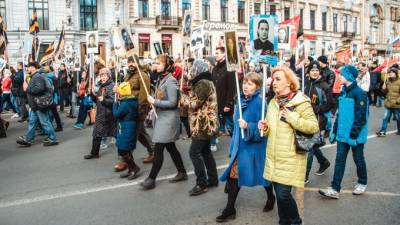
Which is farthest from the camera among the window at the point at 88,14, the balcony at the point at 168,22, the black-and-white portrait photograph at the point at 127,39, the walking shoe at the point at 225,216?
the balcony at the point at 168,22

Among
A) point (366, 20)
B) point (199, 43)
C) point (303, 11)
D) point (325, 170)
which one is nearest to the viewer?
point (325, 170)

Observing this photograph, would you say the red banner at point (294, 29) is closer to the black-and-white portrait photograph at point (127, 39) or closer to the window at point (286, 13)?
the black-and-white portrait photograph at point (127, 39)

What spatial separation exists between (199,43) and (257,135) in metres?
6.14

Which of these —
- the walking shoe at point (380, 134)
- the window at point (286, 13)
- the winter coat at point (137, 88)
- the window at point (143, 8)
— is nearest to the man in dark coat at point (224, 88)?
the winter coat at point (137, 88)

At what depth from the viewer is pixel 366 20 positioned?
63.2m

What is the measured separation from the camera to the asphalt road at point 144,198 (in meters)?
4.94

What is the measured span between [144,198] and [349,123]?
2.74 m

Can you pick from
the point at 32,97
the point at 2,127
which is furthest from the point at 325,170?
the point at 2,127

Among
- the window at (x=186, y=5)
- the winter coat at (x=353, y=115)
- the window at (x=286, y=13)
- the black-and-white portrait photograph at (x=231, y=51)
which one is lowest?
the winter coat at (x=353, y=115)

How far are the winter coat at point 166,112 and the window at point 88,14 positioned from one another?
32219 millimetres

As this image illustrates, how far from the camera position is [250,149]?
4715 millimetres

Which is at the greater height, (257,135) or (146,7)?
(146,7)

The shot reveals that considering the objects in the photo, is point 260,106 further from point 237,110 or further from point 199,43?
point 199,43

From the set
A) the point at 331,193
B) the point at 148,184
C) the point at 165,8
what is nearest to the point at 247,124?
the point at 331,193
